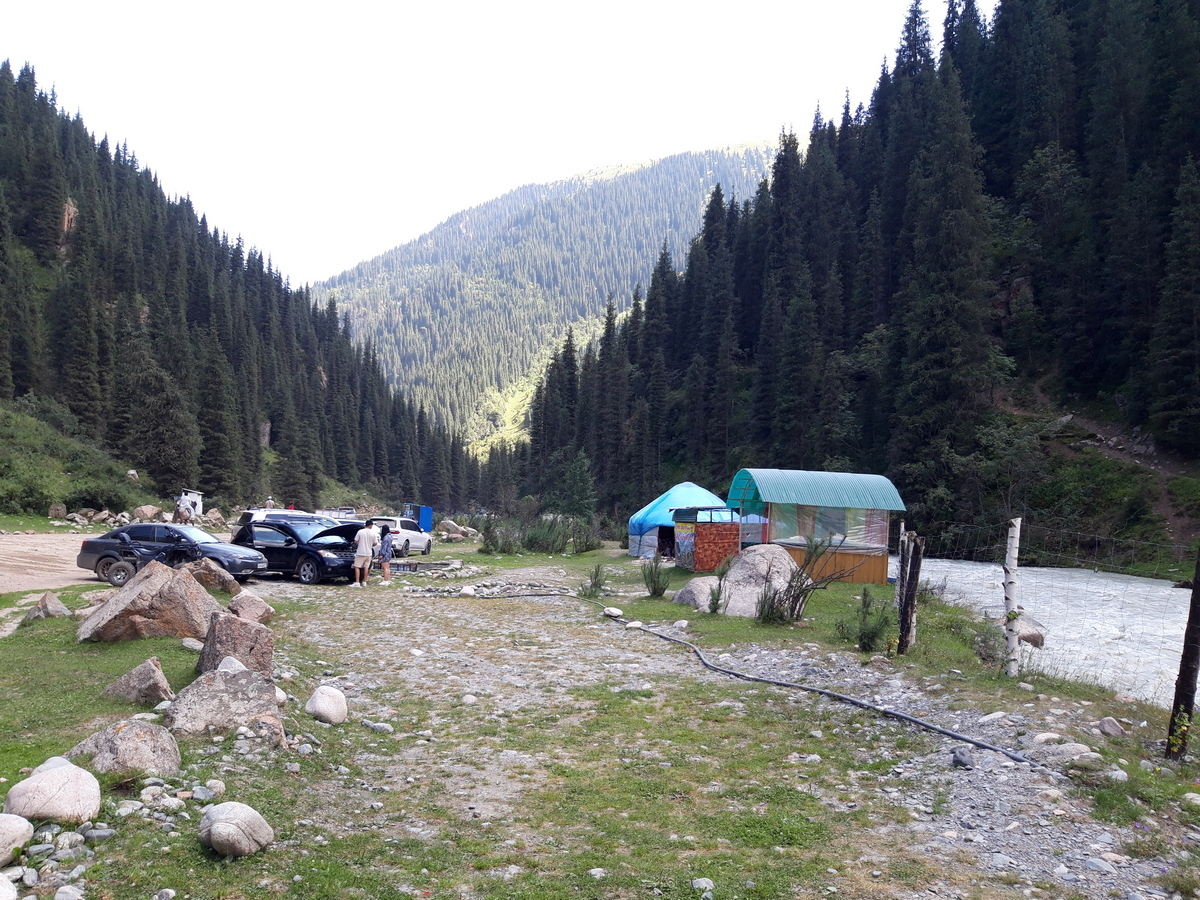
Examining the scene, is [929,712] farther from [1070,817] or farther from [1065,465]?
[1065,465]

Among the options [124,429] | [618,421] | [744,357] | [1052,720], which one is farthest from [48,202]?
[1052,720]

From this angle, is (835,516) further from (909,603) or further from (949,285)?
(949,285)

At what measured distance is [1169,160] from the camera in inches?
1703

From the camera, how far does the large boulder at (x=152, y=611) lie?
1097 cm

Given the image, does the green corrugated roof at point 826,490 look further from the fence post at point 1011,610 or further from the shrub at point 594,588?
the fence post at point 1011,610

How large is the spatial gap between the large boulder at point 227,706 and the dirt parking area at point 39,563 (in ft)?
42.6

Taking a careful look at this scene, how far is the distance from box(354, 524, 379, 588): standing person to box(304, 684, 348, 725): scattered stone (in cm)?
1376

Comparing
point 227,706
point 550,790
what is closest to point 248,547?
point 227,706

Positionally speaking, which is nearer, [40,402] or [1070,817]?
[1070,817]

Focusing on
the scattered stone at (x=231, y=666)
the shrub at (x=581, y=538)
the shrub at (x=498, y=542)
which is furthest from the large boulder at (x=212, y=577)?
the shrub at (x=581, y=538)

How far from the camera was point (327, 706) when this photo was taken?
28.5 feet

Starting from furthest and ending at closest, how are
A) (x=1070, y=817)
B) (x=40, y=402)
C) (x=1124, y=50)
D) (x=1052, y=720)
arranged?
(x=40, y=402)
(x=1124, y=50)
(x=1052, y=720)
(x=1070, y=817)

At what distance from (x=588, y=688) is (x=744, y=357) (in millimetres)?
74305

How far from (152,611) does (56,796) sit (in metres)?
6.81
